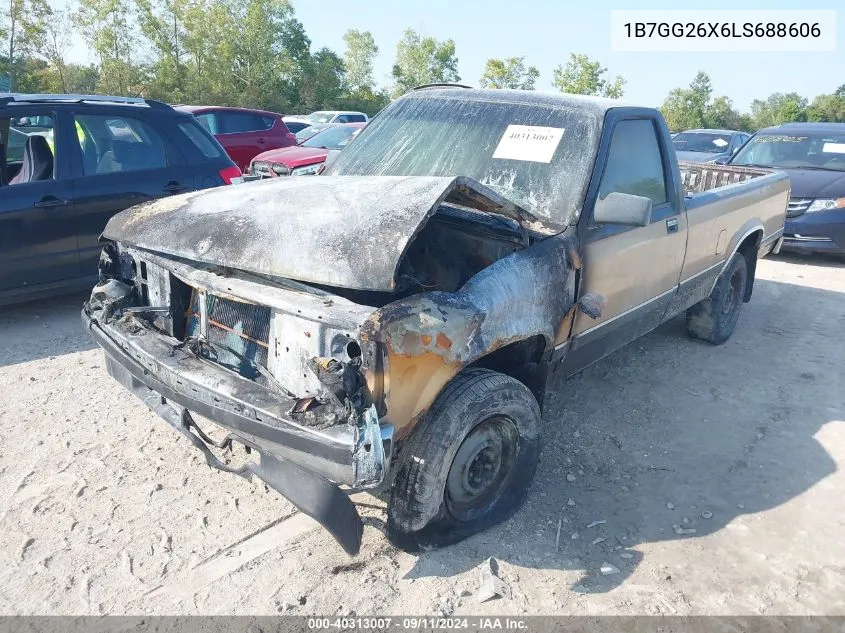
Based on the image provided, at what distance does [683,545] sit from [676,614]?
0.47 meters

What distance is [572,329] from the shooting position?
3328mm

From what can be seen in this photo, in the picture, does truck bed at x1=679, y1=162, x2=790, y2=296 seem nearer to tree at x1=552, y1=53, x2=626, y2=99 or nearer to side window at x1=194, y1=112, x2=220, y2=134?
side window at x1=194, y1=112, x2=220, y2=134

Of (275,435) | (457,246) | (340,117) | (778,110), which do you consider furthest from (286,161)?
(778,110)

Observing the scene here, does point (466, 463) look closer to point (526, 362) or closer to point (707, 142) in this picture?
point (526, 362)

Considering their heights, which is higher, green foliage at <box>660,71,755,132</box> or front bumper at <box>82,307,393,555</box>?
green foliage at <box>660,71,755,132</box>

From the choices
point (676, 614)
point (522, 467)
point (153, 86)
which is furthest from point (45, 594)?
point (153, 86)

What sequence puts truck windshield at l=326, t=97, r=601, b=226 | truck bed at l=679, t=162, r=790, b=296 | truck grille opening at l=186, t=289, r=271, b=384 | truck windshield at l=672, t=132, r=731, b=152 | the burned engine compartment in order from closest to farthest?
truck grille opening at l=186, t=289, r=271, b=384 < the burned engine compartment < truck windshield at l=326, t=97, r=601, b=226 < truck bed at l=679, t=162, r=790, b=296 < truck windshield at l=672, t=132, r=731, b=152

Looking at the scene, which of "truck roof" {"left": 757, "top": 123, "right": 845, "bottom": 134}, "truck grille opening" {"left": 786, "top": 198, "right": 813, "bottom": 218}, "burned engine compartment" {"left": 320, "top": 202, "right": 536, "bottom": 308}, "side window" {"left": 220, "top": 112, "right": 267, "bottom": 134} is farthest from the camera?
"side window" {"left": 220, "top": 112, "right": 267, "bottom": 134}

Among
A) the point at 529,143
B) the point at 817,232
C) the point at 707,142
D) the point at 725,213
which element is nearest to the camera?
the point at 529,143

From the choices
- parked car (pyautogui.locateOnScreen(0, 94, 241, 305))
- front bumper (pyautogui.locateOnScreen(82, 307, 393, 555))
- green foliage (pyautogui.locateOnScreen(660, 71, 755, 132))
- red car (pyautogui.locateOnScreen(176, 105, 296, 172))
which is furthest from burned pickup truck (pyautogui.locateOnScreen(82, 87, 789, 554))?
green foliage (pyautogui.locateOnScreen(660, 71, 755, 132))

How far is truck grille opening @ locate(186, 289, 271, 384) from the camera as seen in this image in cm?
269

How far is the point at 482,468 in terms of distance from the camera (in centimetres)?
293

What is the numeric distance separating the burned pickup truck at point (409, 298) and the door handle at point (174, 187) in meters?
2.19

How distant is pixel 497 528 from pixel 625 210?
162 centimetres
